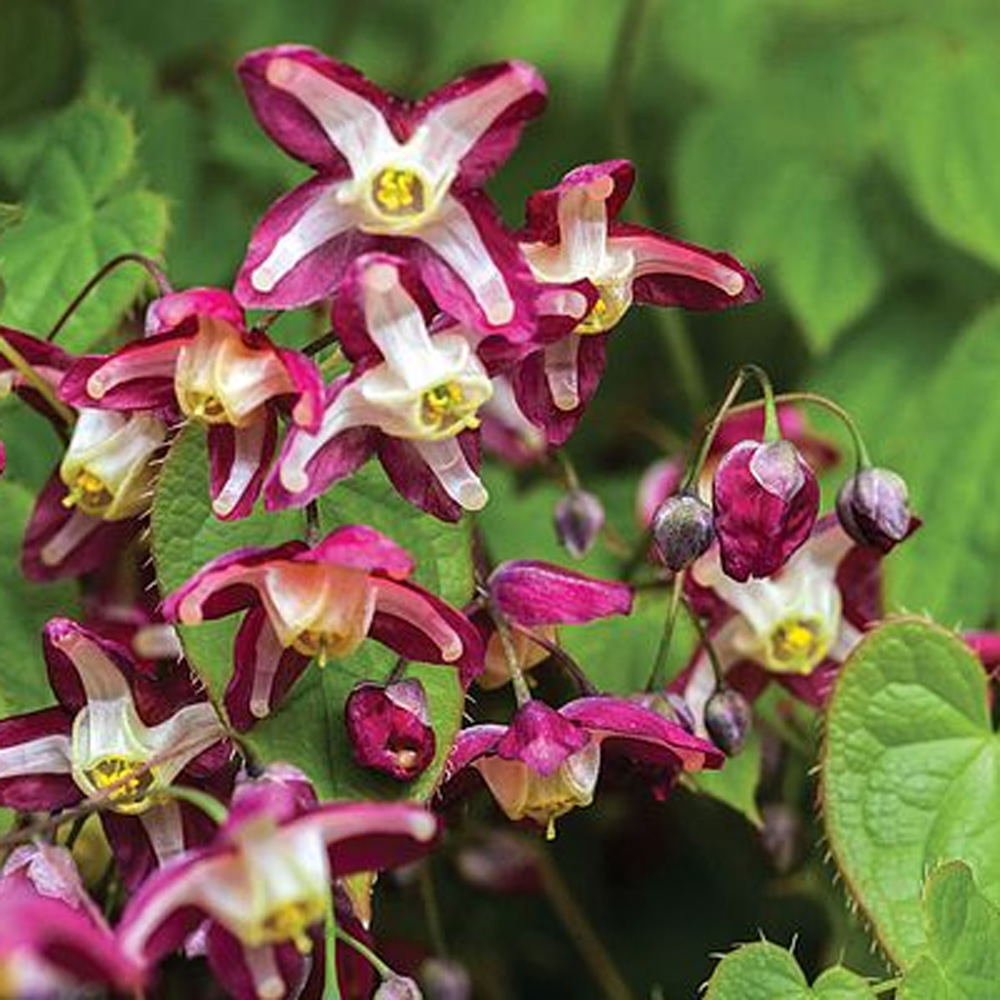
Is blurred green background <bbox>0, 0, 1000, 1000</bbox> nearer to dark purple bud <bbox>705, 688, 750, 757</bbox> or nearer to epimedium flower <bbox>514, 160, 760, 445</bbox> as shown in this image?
dark purple bud <bbox>705, 688, 750, 757</bbox>

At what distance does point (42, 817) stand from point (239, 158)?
0.94 meters

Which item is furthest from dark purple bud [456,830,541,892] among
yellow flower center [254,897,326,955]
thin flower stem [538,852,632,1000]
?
yellow flower center [254,897,326,955]

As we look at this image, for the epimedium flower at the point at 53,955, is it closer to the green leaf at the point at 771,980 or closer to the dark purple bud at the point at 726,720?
the green leaf at the point at 771,980

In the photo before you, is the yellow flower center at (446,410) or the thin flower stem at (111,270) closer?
the yellow flower center at (446,410)

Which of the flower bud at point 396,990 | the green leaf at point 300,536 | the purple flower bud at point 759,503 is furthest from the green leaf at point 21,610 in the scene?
the purple flower bud at point 759,503

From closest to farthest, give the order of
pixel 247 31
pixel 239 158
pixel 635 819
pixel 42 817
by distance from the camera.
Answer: pixel 42 817, pixel 239 158, pixel 635 819, pixel 247 31

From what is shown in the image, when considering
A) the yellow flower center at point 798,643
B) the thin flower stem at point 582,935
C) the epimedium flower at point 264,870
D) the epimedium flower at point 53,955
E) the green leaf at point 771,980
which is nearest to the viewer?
the epimedium flower at point 53,955

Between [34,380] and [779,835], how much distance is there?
2.04 ft

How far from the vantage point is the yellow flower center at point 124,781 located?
118 cm

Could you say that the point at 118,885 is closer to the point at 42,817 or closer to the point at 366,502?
the point at 42,817

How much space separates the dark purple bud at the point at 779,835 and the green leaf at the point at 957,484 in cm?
28

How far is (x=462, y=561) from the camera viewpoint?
4.23ft

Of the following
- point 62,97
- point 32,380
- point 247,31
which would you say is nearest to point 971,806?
point 32,380

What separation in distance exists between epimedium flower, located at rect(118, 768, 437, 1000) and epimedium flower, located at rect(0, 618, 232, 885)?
206mm
